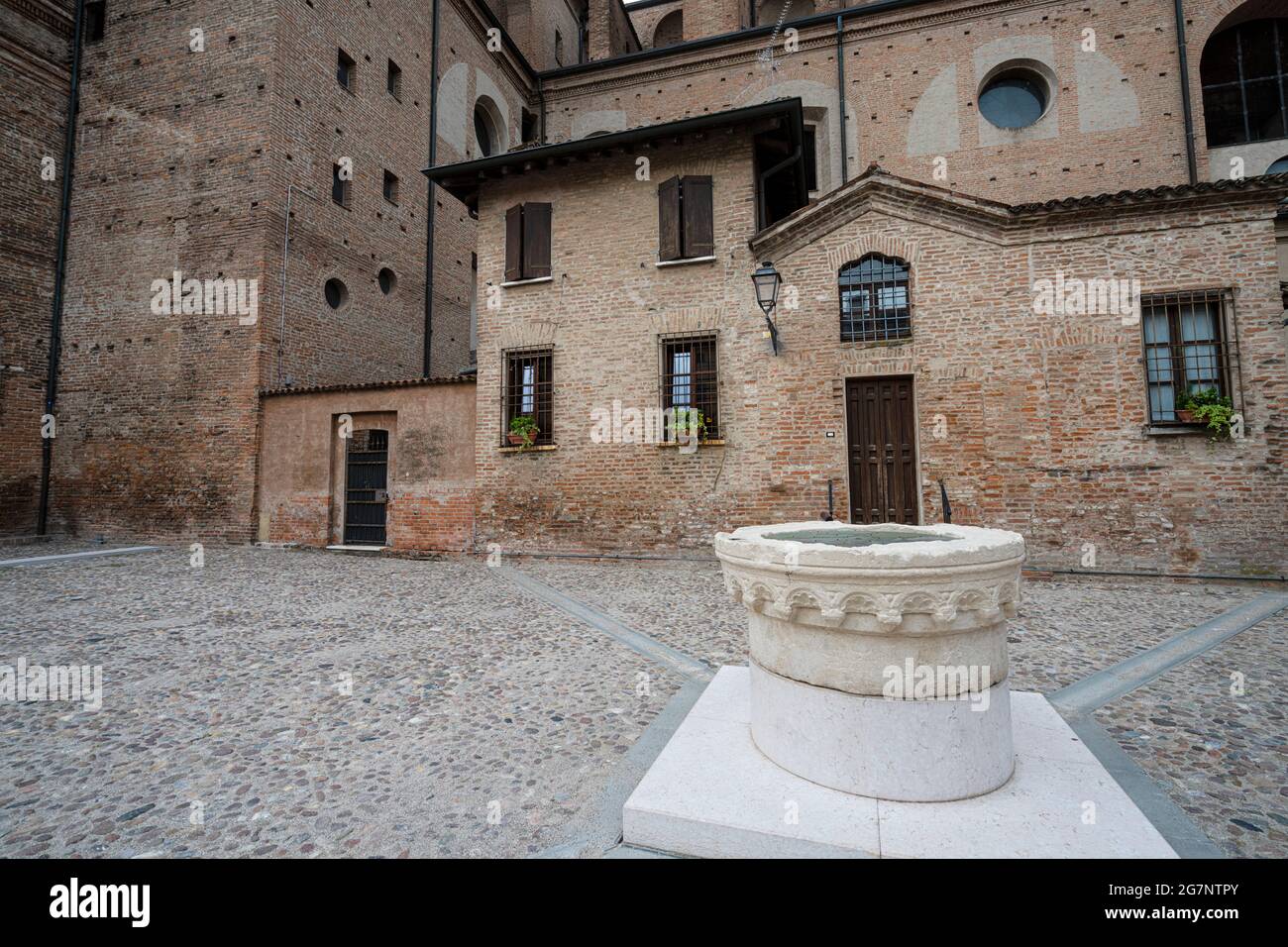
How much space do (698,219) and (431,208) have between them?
10.1 m

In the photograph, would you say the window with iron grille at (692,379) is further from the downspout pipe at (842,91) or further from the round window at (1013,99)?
the round window at (1013,99)

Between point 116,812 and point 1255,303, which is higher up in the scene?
point 1255,303

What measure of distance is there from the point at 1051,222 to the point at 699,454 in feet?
21.3

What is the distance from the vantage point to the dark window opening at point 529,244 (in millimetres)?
11203

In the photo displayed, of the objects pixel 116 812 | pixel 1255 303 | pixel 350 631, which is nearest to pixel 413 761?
pixel 116 812

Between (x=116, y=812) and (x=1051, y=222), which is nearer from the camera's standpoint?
(x=116, y=812)

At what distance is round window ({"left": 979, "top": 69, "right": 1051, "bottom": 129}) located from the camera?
15906 mm

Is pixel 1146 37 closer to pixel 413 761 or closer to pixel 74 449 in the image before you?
pixel 413 761

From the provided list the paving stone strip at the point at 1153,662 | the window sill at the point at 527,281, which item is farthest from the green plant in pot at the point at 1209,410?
the window sill at the point at 527,281

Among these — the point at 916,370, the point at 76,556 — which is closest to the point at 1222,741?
the point at 916,370

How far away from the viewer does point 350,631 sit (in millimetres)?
5535

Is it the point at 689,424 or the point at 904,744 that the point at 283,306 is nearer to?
the point at 689,424

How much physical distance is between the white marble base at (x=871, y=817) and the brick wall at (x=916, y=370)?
284 inches

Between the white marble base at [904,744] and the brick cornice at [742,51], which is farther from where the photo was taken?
the brick cornice at [742,51]
